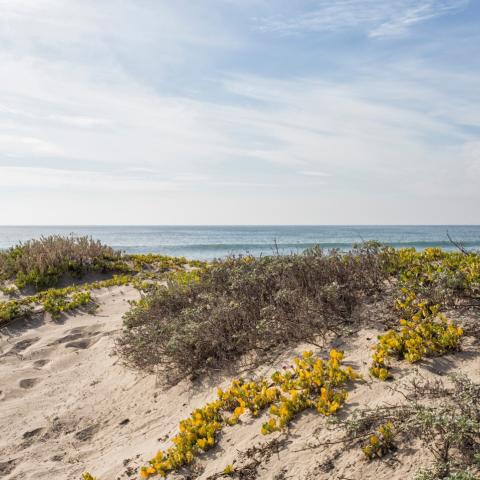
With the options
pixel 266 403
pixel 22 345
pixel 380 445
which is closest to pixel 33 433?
pixel 266 403

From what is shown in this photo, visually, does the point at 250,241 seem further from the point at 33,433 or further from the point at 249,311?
the point at 33,433

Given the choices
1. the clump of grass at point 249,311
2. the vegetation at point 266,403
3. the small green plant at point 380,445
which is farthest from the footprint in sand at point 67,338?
the small green plant at point 380,445

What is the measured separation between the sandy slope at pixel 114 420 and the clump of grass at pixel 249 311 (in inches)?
14.0

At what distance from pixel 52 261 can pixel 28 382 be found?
7.03 m

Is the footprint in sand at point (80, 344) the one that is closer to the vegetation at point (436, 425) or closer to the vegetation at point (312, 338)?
the vegetation at point (312, 338)

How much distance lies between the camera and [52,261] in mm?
13180

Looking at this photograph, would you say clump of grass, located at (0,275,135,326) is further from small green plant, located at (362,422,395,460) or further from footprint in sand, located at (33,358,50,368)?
small green plant, located at (362,422,395,460)

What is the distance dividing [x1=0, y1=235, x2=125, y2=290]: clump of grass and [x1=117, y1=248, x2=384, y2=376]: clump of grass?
20.1 feet

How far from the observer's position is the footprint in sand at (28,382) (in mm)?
6622

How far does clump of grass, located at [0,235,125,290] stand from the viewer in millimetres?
12500

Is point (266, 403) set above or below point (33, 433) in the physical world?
above

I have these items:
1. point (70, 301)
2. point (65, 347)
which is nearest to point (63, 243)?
point (70, 301)

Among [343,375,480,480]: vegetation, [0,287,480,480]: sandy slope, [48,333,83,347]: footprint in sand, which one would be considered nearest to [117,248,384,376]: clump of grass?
[0,287,480,480]: sandy slope

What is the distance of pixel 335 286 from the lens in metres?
5.75
